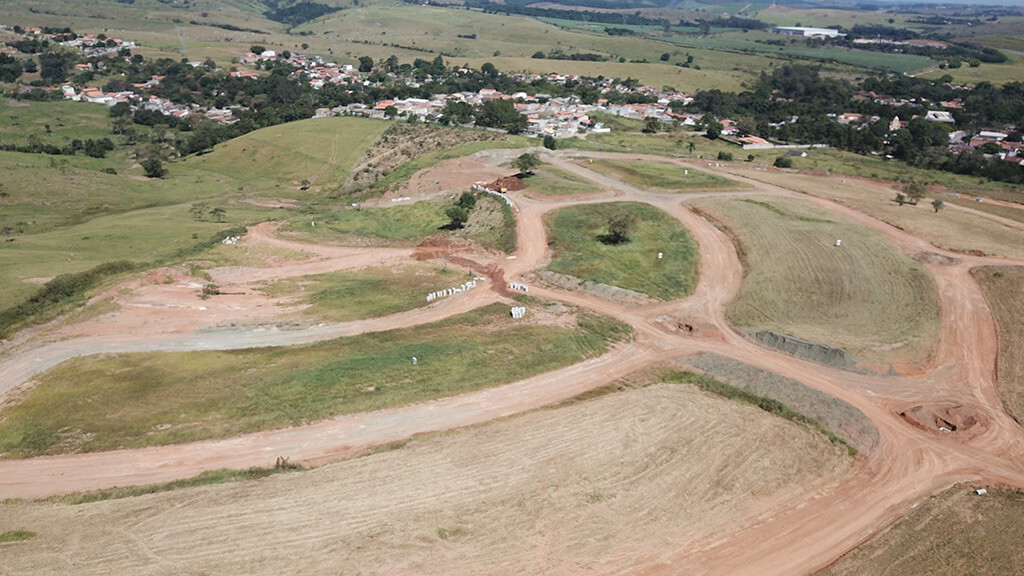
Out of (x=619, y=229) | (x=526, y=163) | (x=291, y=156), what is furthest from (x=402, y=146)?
(x=619, y=229)

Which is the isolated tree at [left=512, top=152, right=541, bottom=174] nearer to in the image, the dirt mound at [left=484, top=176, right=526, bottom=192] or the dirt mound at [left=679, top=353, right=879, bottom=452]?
the dirt mound at [left=484, top=176, right=526, bottom=192]

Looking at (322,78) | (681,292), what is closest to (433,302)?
(681,292)

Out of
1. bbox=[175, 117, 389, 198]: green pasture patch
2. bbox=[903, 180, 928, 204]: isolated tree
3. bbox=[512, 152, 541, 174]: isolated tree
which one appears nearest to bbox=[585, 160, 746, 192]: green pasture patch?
bbox=[512, 152, 541, 174]: isolated tree

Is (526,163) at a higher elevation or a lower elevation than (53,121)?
higher

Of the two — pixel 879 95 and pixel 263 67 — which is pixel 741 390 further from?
pixel 263 67

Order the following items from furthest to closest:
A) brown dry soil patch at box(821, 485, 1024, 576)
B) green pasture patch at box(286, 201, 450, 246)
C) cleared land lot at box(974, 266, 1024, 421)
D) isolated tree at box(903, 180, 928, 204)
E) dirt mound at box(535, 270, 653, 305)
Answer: isolated tree at box(903, 180, 928, 204) < green pasture patch at box(286, 201, 450, 246) < dirt mound at box(535, 270, 653, 305) < cleared land lot at box(974, 266, 1024, 421) < brown dry soil patch at box(821, 485, 1024, 576)

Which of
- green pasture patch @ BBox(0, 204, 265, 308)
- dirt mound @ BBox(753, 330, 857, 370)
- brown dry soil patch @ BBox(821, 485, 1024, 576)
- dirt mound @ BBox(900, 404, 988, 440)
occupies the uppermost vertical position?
dirt mound @ BBox(753, 330, 857, 370)

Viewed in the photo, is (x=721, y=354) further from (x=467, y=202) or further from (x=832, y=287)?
(x=467, y=202)
